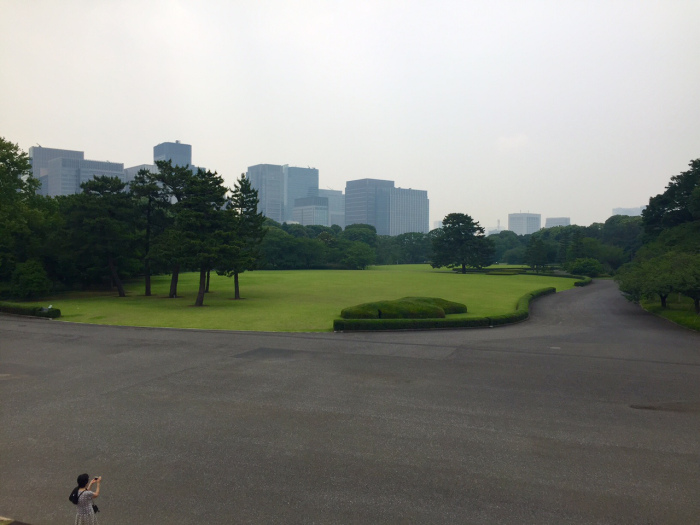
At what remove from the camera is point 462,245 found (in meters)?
90.8

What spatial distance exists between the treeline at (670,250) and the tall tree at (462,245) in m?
32.1

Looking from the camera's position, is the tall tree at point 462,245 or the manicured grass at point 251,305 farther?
the tall tree at point 462,245

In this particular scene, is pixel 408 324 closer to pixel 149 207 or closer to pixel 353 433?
pixel 353 433

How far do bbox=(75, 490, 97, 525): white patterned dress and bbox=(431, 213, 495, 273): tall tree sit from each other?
88.0 meters

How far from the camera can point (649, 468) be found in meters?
8.60

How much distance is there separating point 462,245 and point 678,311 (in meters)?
60.0

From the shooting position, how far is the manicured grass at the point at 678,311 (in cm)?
2645

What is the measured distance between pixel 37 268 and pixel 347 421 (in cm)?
3793

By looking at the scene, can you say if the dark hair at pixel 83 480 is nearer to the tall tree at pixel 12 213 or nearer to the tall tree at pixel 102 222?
the tall tree at pixel 102 222

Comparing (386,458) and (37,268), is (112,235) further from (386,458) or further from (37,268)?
(386,458)

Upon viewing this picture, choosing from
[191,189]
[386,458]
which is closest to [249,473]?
[386,458]

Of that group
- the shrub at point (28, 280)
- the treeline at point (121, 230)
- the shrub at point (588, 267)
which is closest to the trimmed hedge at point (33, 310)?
the shrub at point (28, 280)

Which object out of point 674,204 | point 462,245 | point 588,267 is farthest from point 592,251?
point 674,204

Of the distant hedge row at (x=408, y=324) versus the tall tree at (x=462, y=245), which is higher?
the tall tree at (x=462, y=245)
